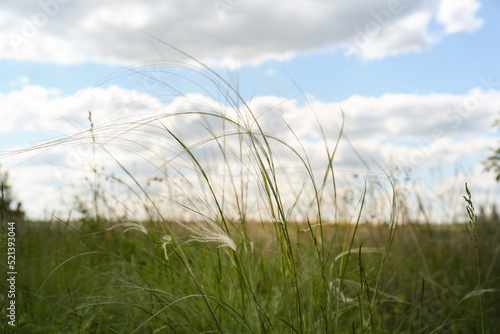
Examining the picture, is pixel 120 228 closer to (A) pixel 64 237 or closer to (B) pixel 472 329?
(A) pixel 64 237

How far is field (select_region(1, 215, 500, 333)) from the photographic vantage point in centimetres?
202

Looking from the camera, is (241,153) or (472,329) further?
(472,329)

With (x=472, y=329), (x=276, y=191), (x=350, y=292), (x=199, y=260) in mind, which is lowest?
(x=472, y=329)

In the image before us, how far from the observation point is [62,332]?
213 cm

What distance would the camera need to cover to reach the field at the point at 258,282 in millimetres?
2024

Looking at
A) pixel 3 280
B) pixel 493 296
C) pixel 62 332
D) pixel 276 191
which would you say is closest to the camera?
pixel 276 191

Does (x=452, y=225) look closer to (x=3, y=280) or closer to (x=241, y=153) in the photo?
(x=241, y=153)

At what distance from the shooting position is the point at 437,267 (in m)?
4.24

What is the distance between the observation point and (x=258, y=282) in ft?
12.5

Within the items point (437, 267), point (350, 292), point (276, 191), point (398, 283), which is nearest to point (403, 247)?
point (437, 267)

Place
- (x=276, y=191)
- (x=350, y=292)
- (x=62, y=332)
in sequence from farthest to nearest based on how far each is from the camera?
1. (x=350, y=292)
2. (x=62, y=332)
3. (x=276, y=191)

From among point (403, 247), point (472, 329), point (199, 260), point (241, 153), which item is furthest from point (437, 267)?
point (241, 153)

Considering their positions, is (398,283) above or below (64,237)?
below

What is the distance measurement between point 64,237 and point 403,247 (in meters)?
3.21
